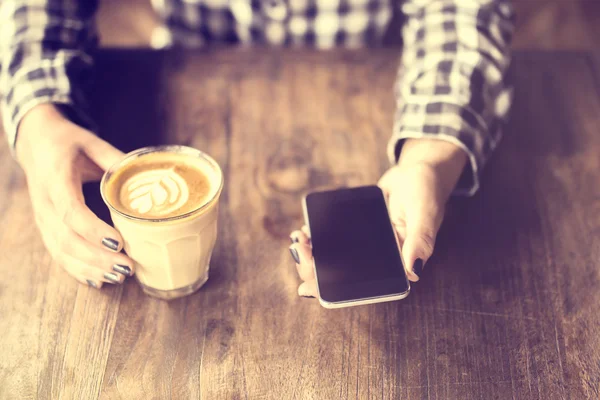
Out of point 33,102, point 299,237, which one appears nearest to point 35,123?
point 33,102

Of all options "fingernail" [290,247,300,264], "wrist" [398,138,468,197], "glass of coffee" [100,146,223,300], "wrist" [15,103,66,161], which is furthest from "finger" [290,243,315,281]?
"wrist" [15,103,66,161]

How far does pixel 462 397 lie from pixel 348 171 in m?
0.45

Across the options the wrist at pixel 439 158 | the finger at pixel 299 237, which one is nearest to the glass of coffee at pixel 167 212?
the finger at pixel 299 237

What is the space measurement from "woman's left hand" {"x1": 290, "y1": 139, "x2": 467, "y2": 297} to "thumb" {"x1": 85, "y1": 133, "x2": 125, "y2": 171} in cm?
→ 33

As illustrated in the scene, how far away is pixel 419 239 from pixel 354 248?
10 centimetres

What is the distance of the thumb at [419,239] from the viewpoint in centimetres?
83

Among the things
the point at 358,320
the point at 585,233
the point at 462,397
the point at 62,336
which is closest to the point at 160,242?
the point at 62,336

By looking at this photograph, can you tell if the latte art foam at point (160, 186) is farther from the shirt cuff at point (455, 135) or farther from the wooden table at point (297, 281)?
the shirt cuff at point (455, 135)

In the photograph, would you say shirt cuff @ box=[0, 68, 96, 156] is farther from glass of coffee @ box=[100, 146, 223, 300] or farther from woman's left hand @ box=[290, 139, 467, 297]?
woman's left hand @ box=[290, 139, 467, 297]

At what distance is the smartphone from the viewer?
800 millimetres

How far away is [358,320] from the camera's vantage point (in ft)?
2.72

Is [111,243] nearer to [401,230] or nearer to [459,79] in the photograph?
[401,230]

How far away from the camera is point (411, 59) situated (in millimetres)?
1137

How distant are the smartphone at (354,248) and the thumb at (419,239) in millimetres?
15
